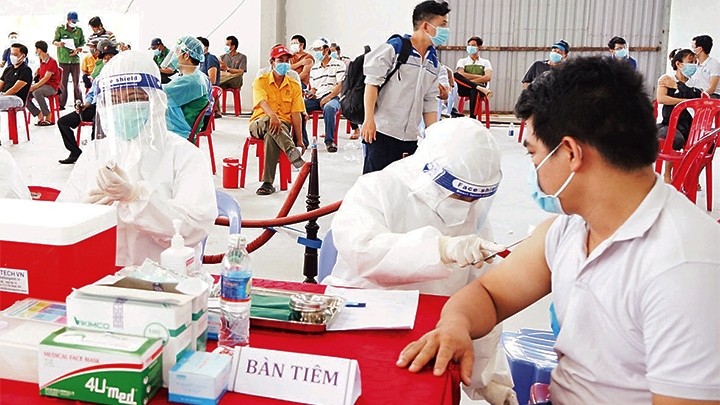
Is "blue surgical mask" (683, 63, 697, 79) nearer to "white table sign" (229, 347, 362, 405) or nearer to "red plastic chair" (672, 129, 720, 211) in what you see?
"red plastic chair" (672, 129, 720, 211)

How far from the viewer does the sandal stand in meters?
5.55

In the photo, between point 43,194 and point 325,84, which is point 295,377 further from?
point 325,84

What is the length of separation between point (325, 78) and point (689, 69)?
423 centimetres

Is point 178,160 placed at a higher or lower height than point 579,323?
higher

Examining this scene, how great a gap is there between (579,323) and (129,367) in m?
0.75

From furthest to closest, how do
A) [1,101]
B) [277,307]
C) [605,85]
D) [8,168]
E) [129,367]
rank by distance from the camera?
[1,101] < [8,168] < [277,307] < [605,85] < [129,367]

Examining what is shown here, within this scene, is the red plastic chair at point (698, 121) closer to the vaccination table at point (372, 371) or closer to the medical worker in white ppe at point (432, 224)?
the medical worker in white ppe at point (432, 224)

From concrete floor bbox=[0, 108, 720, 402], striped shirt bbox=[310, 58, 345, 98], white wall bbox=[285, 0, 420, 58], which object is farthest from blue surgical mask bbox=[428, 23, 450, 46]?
white wall bbox=[285, 0, 420, 58]

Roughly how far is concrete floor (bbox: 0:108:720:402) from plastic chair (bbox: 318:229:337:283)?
0.75 metres

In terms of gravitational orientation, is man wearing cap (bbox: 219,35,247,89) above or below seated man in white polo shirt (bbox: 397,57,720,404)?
above

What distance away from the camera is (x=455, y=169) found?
5.66 feet

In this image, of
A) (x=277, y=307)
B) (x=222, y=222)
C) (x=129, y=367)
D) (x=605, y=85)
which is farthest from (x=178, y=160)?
(x=605, y=85)

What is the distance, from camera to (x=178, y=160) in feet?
6.97

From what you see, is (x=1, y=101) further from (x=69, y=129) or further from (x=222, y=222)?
(x=222, y=222)
